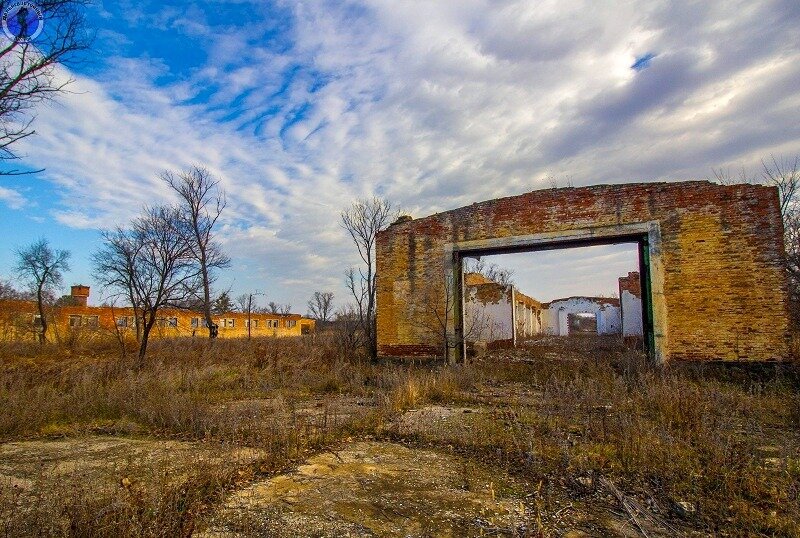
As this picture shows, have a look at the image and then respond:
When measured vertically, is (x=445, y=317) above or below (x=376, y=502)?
above

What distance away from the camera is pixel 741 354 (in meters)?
9.20

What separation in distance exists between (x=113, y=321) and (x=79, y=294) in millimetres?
14998

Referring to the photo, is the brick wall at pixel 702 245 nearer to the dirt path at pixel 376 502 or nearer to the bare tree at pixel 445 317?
the bare tree at pixel 445 317

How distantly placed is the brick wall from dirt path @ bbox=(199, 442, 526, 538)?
759 cm

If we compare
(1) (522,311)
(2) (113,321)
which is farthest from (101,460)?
(1) (522,311)

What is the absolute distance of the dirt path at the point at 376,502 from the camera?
121 inches

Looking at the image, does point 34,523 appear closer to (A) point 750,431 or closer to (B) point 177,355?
(A) point 750,431

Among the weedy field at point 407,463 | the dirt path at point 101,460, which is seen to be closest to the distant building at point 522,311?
the weedy field at point 407,463

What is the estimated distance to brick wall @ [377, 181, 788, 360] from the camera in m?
9.19

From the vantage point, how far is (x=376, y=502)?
355 centimetres

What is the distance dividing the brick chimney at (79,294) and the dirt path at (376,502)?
41033mm

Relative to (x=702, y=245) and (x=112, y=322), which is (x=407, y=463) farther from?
(x=112, y=322)

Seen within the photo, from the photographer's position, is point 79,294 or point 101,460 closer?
point 101,460

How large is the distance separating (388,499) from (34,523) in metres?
2.33
